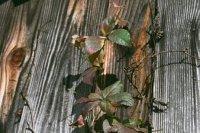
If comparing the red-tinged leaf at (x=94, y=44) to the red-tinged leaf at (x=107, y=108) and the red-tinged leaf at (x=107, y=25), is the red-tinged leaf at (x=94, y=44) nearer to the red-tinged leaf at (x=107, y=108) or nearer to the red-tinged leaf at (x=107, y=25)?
the red-tinged leaf at (x=107, y=25)

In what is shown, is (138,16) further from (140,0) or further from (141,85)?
(141,85)

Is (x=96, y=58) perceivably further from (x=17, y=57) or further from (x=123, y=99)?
(x=17, y=57)

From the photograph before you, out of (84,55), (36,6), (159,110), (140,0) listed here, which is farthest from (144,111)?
(36,6)

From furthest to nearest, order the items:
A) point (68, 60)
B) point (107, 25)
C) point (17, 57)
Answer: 1. point (17, 57)
2. point (68, 60)
3. point (107, 25)

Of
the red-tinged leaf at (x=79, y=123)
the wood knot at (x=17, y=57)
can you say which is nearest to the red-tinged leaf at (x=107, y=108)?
the red-tinged leaf at (x=79, y=123)

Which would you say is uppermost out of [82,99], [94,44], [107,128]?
[94,44]

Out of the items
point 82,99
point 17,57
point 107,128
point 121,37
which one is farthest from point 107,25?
point 17,57
